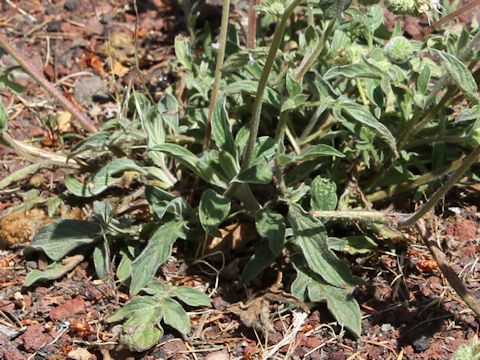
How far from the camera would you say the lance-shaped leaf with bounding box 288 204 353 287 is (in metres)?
2.99

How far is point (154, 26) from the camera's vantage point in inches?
184

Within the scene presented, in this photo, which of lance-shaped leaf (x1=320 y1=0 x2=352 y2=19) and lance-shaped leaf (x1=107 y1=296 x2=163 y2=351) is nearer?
lance-shaped leaf (x1=320 y1=0 x2=352 y2=19)

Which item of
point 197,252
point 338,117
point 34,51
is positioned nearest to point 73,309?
point 197,252

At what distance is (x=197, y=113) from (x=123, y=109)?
1.47 feet

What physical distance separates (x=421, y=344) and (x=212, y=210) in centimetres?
96

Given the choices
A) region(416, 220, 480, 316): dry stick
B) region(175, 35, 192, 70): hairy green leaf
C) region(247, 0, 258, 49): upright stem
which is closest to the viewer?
region(416, 220, 480, 316): dry stick

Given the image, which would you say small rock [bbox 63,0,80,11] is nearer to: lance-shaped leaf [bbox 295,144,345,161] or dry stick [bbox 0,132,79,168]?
dry stick [bbox 0,132,79,168]

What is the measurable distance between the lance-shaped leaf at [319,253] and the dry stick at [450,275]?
1.08 ft

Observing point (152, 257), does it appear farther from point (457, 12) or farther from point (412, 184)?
point (457, 12)

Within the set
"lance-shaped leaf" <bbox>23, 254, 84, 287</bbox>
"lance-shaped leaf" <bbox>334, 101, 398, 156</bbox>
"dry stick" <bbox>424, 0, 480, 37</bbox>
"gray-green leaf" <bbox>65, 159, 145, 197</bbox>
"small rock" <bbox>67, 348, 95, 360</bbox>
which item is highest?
"dry stick" <bbox>424, 0, 480, 37</bbox>

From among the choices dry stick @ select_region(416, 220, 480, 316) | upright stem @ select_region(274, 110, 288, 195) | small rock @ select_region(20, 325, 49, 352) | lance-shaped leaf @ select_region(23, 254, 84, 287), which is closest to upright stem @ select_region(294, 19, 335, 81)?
upright stem @ select_region(274, 110, 288, 195)

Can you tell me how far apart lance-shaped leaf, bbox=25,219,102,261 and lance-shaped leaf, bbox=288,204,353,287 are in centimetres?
89

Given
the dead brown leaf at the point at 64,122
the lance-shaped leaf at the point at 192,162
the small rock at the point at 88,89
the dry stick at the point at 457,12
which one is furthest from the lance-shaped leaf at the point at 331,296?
the small rock at the point at 88,89

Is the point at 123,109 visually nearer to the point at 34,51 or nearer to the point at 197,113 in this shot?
the point at 197,113
